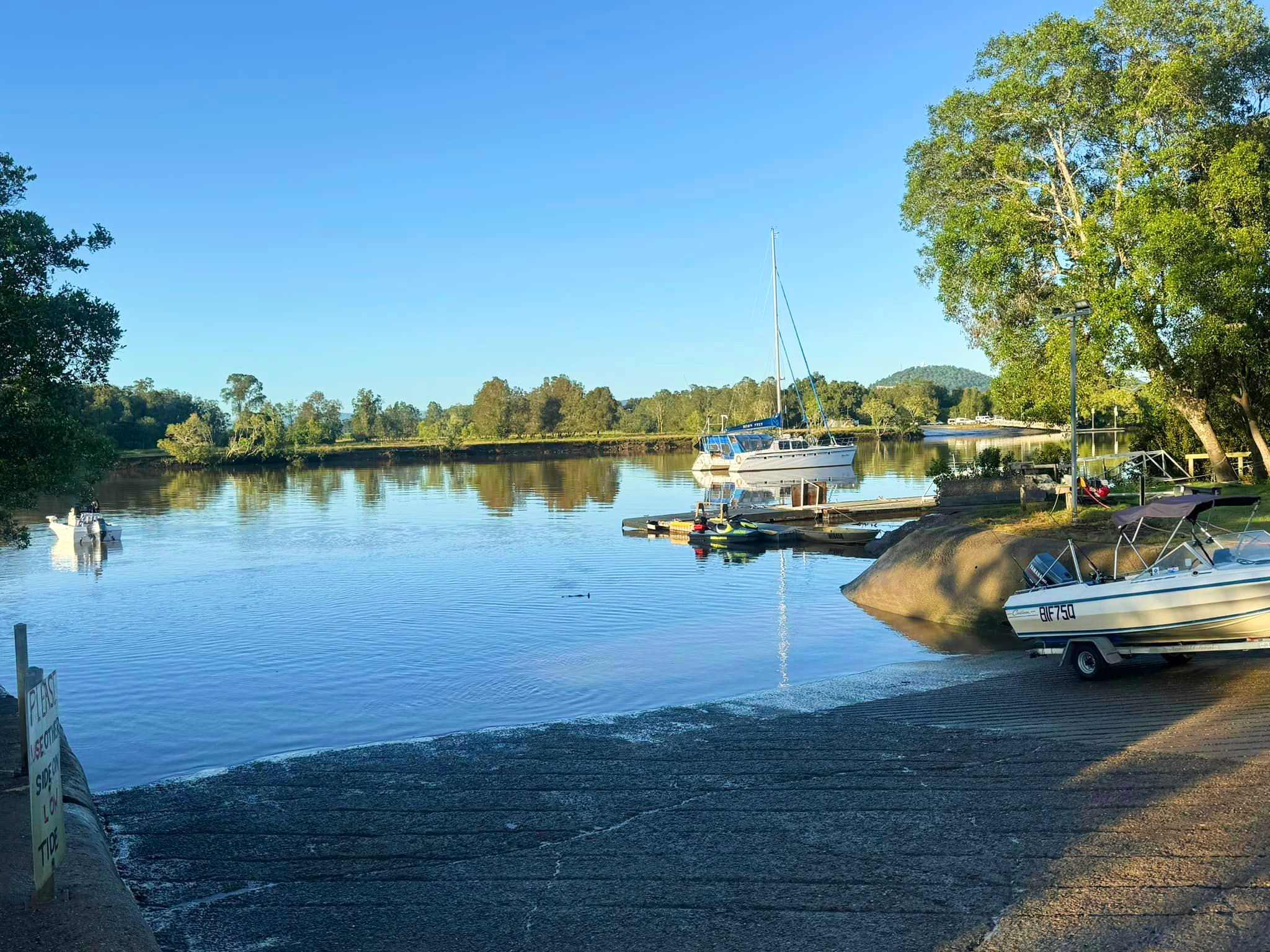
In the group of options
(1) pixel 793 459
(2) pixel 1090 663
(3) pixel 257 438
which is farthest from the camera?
(3) pixel 257 438

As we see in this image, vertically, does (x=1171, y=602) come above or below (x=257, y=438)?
below

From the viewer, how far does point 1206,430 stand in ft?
110

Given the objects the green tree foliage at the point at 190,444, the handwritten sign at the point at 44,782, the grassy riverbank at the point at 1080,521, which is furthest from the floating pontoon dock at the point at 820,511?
the green tree foliage at the point at 190,444

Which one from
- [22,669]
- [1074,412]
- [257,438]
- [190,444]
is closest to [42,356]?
[22,669]

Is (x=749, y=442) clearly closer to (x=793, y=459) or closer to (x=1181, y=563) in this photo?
(x=793, y=459)

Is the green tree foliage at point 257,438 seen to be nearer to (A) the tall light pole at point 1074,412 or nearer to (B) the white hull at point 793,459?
(B) the white hull at point 793,459

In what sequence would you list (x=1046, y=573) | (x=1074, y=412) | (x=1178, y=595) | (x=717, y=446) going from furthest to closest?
1. (x=717, y=446)
2. (x=1074, y=412)
3. (x=1046, y=573)
4. (x=1178, y=595)

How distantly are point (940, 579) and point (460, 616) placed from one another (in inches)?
509

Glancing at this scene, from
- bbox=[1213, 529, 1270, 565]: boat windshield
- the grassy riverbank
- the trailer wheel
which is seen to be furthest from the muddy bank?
bbox=[1213, 529, 1270, 565]: boat windshield

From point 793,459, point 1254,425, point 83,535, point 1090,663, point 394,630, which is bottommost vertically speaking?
point 394,630

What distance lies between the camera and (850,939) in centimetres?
688

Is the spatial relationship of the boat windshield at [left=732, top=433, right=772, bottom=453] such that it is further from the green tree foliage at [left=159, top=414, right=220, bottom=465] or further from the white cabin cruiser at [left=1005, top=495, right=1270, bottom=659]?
the green tree foliage at [left=159, top=414, right=220, bottom=465]

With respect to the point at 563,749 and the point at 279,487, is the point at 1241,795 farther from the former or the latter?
the point at 279,487

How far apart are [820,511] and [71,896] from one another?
45388 mm
